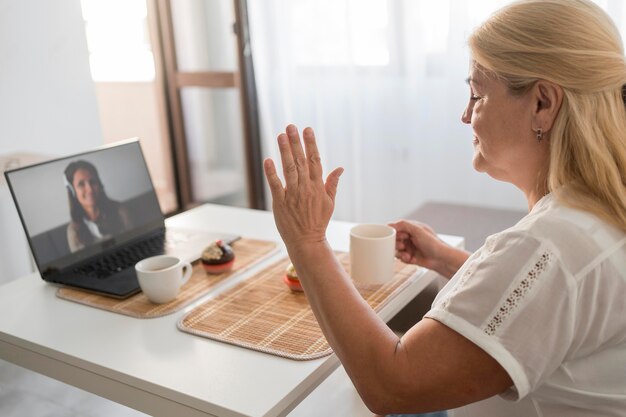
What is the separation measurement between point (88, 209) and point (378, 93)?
2.03 m

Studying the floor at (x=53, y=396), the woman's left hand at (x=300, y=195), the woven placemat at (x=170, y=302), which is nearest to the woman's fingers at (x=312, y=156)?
the woman's left hand at (x=300, y=195)

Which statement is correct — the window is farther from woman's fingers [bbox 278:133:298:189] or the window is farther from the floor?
woman's fingers [bbox 278:133:298:189]

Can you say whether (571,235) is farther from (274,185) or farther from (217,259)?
(217,259)

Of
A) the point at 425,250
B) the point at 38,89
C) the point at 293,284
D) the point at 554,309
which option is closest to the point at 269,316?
the point at 293,284

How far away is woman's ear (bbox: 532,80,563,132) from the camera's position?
2.87 ft

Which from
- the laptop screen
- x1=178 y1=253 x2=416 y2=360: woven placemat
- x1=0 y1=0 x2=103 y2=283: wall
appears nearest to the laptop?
the laptop screen

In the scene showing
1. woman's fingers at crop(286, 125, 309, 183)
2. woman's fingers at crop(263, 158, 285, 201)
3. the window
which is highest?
the window

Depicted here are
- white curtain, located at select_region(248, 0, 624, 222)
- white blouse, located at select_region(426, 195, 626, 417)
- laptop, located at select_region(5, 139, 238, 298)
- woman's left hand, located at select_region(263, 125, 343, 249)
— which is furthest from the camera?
white curtain, located at select_region(248, 0, 624, 222)

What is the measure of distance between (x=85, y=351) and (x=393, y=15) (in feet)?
7.74

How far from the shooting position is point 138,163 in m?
1.49

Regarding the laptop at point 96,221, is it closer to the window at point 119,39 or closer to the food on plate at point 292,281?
the food on plate at point 292,281

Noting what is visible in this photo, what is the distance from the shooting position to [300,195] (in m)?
0.96

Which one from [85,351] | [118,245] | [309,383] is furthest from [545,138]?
[118,245]

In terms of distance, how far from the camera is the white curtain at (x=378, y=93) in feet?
9.44
